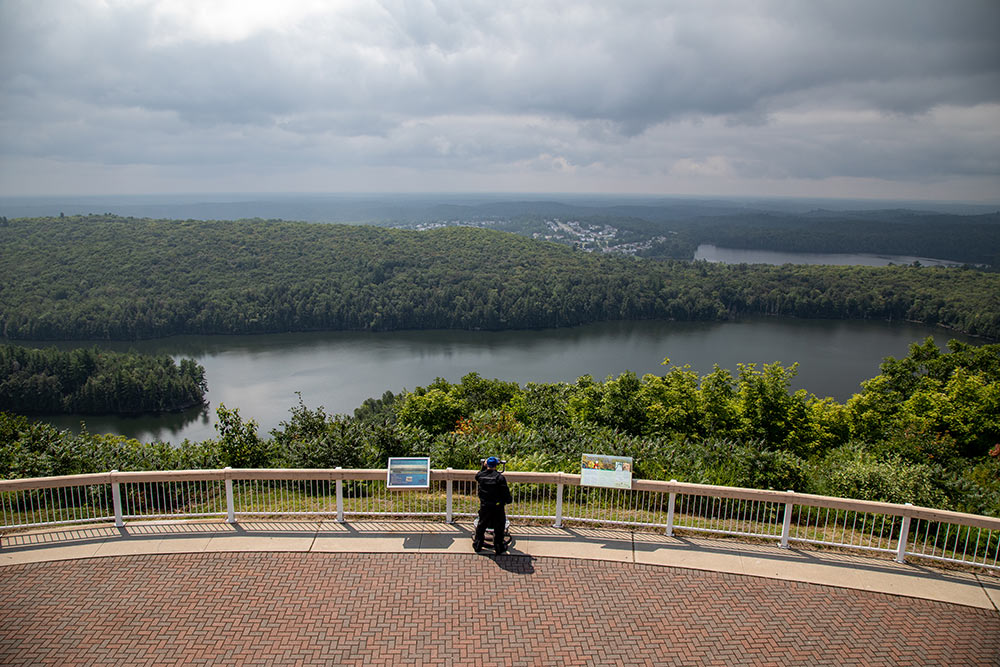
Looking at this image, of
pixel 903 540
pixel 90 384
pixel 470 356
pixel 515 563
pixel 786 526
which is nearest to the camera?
pixel 515 563

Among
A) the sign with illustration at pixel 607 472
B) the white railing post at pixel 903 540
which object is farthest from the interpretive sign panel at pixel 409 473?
the white railing post at pixel 903 540

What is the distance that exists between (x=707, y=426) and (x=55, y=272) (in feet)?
442

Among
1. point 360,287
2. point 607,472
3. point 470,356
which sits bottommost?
point 470,356

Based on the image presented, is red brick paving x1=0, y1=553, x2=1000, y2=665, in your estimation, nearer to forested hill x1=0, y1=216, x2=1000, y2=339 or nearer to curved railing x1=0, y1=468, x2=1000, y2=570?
curved railing x1=0, y1=468, x2=1000, y2=570

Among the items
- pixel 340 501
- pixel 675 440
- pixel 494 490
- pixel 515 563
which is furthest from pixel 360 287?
pixel 515 563

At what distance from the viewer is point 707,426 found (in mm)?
24281

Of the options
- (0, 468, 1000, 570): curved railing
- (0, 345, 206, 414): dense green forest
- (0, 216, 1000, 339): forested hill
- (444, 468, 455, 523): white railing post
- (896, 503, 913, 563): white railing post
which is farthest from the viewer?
(0, 216, 1000, 339): forested hill

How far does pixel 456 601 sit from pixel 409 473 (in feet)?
7.90

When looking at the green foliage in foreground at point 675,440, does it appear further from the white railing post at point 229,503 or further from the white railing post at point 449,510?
the white railing post at point 229,503

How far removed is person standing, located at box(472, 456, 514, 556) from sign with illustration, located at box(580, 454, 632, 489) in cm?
158

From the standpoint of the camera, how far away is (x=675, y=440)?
17547 millimetres

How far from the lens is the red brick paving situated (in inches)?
260

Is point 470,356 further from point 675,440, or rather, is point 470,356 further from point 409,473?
point 409,473

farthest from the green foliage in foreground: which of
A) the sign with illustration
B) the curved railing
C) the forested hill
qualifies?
the forested hill
